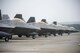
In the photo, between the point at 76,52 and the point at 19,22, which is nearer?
the point at 76,52

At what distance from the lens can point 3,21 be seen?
19.3 metres

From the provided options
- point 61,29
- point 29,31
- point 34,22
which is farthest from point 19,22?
point 61,29

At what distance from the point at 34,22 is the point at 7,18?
30.1ft

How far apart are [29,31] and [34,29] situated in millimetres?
602

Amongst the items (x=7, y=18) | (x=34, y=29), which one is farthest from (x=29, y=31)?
(x=7, y=18)

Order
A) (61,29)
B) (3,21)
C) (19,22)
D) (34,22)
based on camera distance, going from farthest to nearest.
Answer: (61,29)
(34,22)
(19,22)
(3,21)

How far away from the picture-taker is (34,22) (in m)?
29.1

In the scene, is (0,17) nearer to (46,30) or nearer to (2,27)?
(2,27)

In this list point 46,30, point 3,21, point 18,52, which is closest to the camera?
point 18,52

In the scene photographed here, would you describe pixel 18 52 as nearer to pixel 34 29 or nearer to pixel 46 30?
pixel 34 29

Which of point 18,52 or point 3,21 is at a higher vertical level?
A: point 3,21

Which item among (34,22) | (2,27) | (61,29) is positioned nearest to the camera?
(2,27)

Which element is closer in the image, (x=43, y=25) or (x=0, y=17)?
(x=0, y=17)

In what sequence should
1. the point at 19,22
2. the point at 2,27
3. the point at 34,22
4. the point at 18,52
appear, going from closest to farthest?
the point at 18,52 < the point at 2,27 < the point at 19,22 < the point at 34,22
